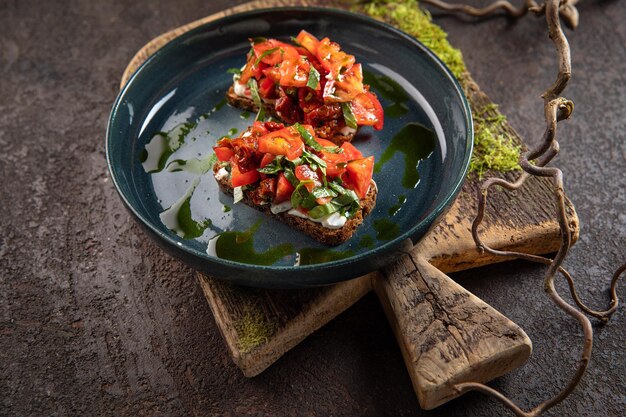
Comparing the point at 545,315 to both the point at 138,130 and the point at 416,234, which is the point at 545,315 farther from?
the point at 138,130

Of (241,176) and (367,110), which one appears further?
(367,110)

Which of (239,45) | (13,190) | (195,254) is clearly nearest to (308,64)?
(239,45)

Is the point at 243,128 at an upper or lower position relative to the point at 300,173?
lower

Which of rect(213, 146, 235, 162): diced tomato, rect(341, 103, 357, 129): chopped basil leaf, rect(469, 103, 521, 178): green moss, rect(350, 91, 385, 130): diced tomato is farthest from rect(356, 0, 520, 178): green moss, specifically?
rect(213, 146, 235, 162): diced tomato

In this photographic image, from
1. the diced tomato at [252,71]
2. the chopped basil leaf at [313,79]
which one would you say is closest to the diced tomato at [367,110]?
the chopped basil leaf at [313,79]

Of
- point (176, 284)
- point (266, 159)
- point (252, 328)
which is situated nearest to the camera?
point (252, 328)

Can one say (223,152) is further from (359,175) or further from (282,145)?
(359,175)

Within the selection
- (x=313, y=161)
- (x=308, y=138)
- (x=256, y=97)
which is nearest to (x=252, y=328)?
(x=313, y=161)
